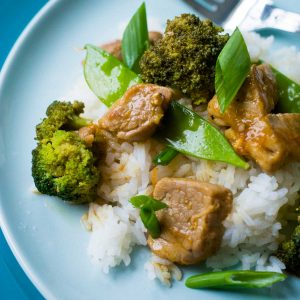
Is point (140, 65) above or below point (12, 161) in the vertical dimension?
above

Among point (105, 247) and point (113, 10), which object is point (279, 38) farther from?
point (105, 247)

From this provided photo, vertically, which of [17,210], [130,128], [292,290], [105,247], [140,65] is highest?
[140,65]

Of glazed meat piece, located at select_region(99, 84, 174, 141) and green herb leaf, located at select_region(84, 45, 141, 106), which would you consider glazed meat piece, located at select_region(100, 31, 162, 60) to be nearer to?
green herb leaf, located at select_region(84, 45, 141, 106)

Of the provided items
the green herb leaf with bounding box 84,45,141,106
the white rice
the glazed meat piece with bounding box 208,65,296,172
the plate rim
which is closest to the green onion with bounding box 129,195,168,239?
the white rice

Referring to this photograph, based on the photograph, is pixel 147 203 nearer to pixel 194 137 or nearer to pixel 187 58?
pixel 194 137

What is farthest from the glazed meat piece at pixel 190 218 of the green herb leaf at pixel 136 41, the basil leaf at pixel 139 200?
the green herb leaf at pixel 136 41

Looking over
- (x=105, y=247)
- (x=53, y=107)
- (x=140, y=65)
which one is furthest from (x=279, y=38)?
(x=105, y=247)
